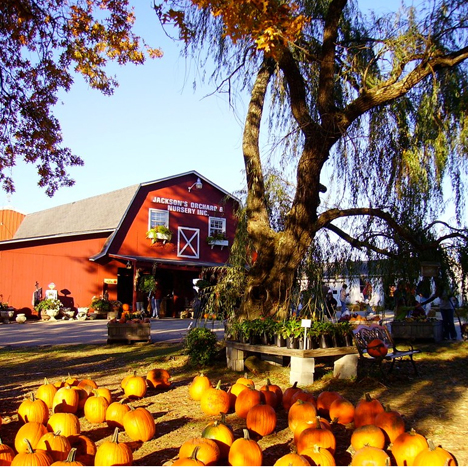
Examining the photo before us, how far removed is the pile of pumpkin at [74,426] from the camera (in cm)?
367

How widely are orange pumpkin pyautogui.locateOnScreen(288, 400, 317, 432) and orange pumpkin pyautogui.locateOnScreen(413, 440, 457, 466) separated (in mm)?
1291

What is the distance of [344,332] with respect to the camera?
811 centimetres

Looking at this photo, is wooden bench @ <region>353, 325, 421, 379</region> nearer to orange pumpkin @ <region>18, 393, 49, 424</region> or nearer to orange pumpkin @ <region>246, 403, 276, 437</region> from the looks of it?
orange pumpkin @ <region>246, 403, 276, 437</region>

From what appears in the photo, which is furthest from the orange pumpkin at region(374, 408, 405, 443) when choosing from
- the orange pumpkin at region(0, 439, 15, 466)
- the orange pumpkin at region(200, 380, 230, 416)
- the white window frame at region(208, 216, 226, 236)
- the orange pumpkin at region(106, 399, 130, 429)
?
the white window frame at region(208, 216, 226, 236)

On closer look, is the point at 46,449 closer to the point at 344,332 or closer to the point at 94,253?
the point at 344,332

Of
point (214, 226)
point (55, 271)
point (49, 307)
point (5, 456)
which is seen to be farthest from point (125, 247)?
point (5, 456)

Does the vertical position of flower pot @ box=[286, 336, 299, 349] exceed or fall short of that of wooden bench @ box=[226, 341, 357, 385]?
it exceeds it

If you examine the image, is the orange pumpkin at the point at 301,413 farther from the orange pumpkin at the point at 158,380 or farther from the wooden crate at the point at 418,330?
the wooden crate at the point at 418,330

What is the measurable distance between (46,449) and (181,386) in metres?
3.92

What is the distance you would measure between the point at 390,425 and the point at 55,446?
271cm

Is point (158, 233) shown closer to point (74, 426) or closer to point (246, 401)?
point (246, 401)

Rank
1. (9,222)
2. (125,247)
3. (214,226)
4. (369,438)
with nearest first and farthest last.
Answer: (369,438)
(125,247)
(214,226)
(9,222)

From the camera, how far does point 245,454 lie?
12.4 ft

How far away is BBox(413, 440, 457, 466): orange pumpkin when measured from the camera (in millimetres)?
3475
